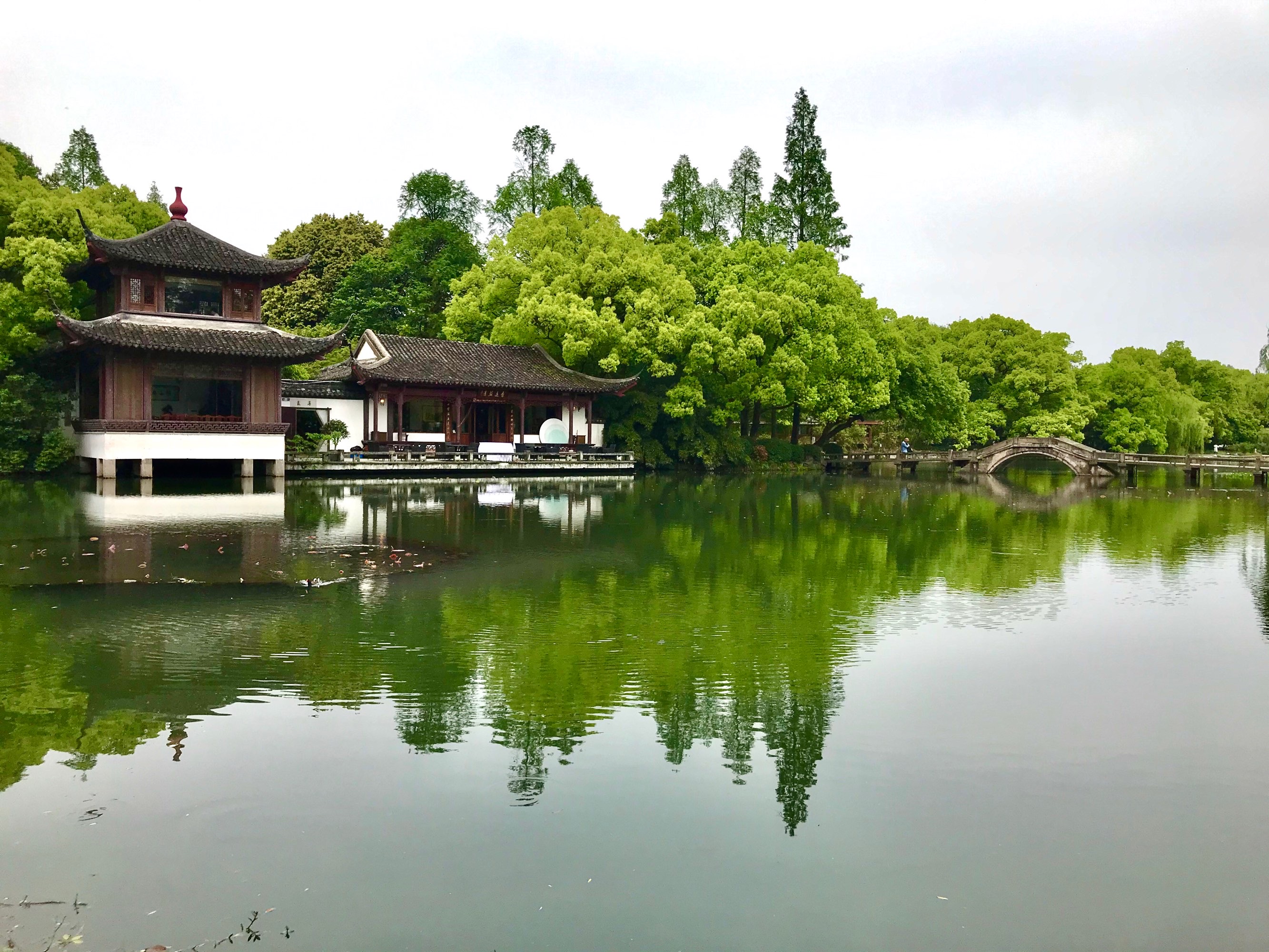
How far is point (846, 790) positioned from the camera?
6465 mm

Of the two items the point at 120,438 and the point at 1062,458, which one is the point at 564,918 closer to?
the point at 120,438

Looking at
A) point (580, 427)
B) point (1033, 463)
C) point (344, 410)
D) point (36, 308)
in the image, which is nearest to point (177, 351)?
point (36, 308)

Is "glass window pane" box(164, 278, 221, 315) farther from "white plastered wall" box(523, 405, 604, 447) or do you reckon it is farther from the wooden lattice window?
"white plastered wall" box(523, 405, 604, 447)

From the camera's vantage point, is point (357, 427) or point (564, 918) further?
point (357, 427)

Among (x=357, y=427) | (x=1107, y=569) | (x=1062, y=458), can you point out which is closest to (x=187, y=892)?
(x=1107, y=569)

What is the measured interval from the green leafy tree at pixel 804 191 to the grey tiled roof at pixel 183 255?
2864 centimetres

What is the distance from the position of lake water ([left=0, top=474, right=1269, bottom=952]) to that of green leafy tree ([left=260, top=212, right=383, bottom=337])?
37972 mm

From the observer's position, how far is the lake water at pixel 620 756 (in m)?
4.93

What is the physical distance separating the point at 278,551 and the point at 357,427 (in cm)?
2279

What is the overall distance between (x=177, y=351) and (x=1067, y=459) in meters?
38.0

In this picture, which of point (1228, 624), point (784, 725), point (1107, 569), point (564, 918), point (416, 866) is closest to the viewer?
point (564, 918)

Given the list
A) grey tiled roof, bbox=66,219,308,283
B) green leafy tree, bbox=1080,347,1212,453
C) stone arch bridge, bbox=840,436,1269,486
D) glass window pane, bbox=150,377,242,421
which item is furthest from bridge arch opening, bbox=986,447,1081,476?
glass window pane, bbox=150,377,242,421

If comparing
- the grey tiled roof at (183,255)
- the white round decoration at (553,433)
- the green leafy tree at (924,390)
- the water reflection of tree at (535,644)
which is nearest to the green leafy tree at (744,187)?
the green leafy tree at (924,390)

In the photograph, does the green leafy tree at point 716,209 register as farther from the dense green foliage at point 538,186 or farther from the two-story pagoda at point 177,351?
the two-story pagoda at point 177,351
